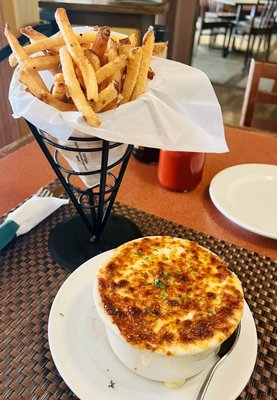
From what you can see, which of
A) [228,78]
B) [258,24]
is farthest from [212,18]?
[228,78]

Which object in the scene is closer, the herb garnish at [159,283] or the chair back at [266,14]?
the herb garnish at [159,283]

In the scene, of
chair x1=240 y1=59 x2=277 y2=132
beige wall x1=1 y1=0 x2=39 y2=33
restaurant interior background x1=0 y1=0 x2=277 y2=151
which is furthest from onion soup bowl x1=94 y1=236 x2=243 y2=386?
beige wall x1=1 y1=0 x2=39 y2=33

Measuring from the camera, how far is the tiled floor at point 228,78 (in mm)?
3939

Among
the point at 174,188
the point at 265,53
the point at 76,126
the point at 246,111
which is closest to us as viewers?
the point at 76,126

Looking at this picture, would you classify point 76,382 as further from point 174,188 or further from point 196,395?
point 174,188

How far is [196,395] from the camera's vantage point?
1.63 ft

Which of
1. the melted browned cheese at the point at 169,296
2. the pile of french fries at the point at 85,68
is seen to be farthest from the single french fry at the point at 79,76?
the melted browned cheese at the point at 169,296

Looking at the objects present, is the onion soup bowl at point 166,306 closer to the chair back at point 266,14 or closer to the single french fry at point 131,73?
the single french fry at point 131,73

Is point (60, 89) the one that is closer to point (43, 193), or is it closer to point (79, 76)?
point (79, 76)

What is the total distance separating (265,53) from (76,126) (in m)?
6.41

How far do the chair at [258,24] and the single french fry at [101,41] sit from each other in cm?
550

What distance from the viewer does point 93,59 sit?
2.04ft

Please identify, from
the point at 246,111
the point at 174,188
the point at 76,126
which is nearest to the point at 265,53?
the point at 246,111

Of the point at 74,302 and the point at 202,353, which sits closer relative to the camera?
the point at 202,353
